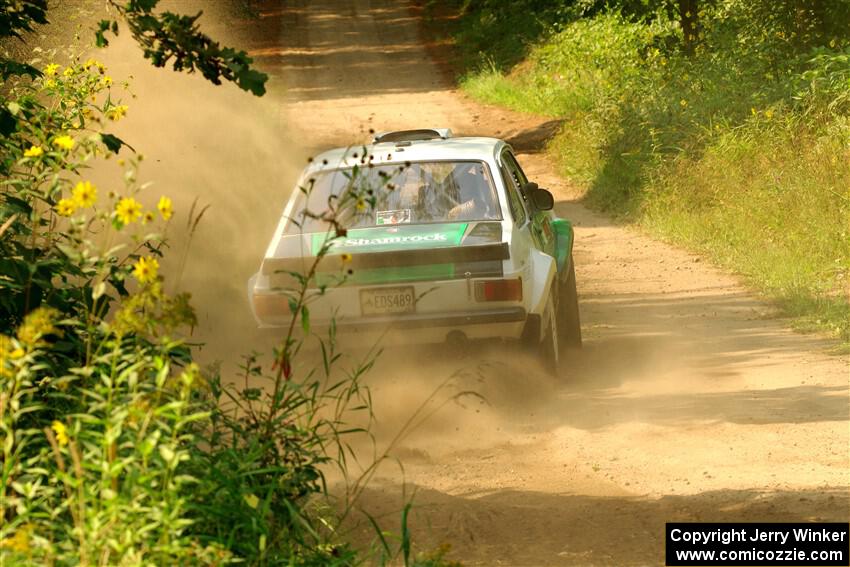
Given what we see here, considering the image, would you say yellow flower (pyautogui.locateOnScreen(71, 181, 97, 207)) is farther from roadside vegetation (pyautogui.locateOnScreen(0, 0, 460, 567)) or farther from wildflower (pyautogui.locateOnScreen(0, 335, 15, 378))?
wildflower (pyautogui.locateOnScreen(0, 335, 15, 378))

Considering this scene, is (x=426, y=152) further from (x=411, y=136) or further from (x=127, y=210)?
(x=127, y=210)

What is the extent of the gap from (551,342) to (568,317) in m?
1.20

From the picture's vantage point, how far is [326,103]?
2914cm

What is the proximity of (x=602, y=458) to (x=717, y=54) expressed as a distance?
1299 centimetres

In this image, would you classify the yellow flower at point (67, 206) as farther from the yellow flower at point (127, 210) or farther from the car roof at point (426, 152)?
the car roof at point (426, 152)


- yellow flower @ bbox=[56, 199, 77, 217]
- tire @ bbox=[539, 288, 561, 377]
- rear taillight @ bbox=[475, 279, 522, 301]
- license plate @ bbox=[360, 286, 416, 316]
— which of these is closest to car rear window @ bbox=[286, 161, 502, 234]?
license plate @ bbox=[360, 286, 416, 316]

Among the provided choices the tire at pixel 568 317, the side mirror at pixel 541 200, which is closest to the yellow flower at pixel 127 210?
the side mirror at pixel 541 200

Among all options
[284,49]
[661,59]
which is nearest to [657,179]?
[661,59]

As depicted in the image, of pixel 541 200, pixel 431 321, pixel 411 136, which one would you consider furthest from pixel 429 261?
pixel 411 136

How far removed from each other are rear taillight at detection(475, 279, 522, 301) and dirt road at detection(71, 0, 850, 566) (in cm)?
46

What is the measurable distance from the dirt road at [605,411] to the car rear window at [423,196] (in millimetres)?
942

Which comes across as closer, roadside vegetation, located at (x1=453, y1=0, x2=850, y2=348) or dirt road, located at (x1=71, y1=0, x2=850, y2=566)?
dirt road, located at (x1=71, y1=0, x2=850, y2=566)

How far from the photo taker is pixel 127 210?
4391 millimetres

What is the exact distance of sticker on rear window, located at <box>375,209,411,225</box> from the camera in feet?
29.4
